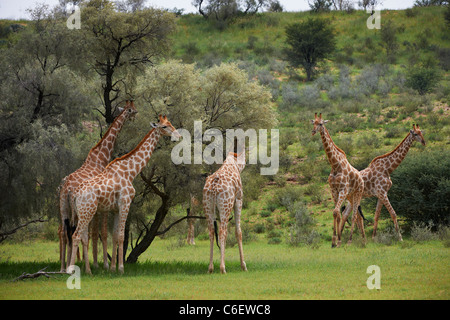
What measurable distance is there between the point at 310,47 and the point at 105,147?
36.4 meters

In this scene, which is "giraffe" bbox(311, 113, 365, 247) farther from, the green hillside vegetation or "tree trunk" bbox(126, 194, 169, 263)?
"tree trunk" bbox(126, 194, 169, 263)

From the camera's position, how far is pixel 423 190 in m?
20.4

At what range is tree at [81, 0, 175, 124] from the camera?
15727 millimetres

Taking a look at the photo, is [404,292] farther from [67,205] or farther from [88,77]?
[88,77]

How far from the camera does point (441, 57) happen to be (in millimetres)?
47688

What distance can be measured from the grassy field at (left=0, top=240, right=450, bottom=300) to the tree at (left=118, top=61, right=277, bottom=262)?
6.36 feet

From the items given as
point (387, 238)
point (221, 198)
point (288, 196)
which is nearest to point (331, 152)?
point (387, 238)

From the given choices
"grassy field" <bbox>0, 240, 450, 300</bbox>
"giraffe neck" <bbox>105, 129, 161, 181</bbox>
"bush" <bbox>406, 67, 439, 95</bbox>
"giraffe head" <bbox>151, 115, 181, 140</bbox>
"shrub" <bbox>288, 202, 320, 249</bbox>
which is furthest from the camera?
"bush" <bbox>406, 67, 439, 95</bbox>

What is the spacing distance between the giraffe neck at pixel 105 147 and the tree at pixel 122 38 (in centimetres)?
242

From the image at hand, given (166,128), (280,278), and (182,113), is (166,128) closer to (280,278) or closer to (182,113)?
(182,113)

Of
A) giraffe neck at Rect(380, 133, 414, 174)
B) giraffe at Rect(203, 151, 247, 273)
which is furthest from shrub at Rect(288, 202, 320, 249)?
giraffe at Rect(203, 151, 247, 273)

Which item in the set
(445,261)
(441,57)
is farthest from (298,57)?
(445,261)

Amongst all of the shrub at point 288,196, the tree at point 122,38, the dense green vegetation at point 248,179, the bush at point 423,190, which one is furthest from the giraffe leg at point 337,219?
the shrub at point 288,196
